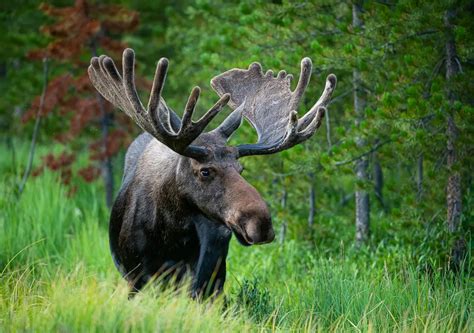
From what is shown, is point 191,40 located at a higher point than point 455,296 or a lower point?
higher

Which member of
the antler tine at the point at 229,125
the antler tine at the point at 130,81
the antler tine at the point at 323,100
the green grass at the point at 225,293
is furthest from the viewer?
the antler tine at the point at 323,100

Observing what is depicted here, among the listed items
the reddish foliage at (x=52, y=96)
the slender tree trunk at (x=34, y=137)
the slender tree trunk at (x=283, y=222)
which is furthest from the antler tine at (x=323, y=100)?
the reddish foliage at (x=52, y=96)

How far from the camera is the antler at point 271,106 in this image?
626 cm

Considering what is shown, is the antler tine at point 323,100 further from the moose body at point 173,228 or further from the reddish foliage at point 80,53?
the reddish foliage at point 80,53

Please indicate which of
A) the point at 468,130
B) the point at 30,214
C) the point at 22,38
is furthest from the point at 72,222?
the point at 22,38

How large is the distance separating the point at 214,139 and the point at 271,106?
3.62 ft

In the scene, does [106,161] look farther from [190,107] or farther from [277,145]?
[190,107]

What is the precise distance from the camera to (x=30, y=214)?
9219mm

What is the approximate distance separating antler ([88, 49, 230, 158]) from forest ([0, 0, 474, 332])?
1.04 m

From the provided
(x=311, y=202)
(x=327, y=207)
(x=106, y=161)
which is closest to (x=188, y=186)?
(x=311, y=202)

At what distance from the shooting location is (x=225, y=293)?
6.72 metres

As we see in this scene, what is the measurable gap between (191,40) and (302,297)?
26.3 ft

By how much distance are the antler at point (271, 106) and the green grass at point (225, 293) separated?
1061 millimetres

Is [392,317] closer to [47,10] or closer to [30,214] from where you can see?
[30,214]
